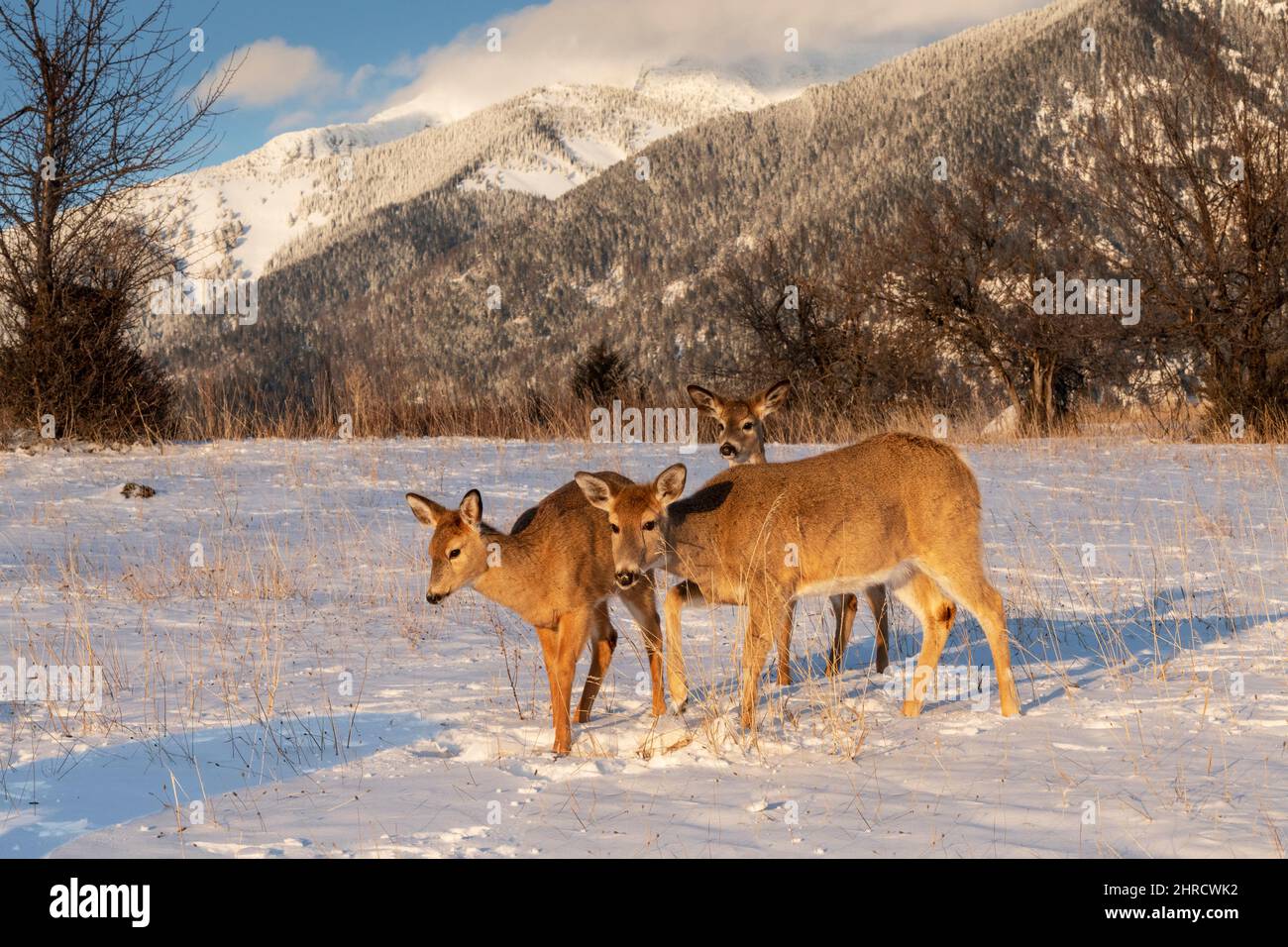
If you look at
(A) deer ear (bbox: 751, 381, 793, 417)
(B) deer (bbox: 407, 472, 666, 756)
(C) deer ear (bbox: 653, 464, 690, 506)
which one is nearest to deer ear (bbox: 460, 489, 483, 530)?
(B) deer (bbox: 407, 472, 666, 756)

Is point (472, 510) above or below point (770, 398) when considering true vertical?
below

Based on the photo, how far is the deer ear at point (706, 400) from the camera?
12260 mm

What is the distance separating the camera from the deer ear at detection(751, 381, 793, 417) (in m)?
12.3

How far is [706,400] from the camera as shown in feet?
40.8

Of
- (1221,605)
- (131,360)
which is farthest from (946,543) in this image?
(131,360)

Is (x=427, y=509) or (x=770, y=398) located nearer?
(x=427, y=509)

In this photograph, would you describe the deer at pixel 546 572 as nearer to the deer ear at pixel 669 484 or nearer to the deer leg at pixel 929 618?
the deer ear at pixel 669 484

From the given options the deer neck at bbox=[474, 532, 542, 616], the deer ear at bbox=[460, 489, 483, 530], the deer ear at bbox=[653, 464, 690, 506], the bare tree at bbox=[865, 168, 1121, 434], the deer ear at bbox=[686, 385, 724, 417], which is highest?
the bare tree at bbox=[865, 168, 1121, 434]

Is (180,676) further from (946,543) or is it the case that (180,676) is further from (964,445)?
(964,445)

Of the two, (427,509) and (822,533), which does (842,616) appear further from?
(427,509)

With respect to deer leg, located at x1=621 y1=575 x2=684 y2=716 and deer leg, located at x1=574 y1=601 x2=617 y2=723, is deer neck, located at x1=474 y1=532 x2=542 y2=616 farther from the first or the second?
deer leg, located at x1=621 y1=575 x2=684 y2=716

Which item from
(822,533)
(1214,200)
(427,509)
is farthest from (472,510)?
(1214,200)

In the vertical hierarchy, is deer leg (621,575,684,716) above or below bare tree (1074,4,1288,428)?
below

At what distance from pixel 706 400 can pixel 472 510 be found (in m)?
5.35
